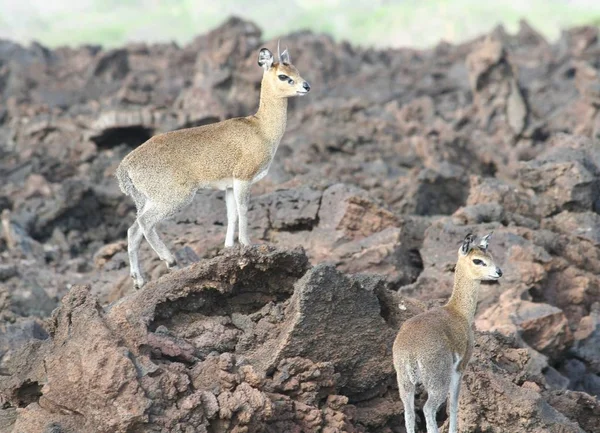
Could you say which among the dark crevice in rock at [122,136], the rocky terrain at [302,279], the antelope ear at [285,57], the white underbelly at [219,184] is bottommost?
the dark crevice in rock at [122,136]

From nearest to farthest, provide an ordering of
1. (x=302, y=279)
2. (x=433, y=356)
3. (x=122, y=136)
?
(x=433, y=356), (x=302, y=279), (x=122, y=136)

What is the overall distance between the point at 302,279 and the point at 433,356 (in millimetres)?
1866

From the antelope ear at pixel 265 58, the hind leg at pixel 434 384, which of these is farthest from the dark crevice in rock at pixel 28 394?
the antelope ear at pixel 265 58

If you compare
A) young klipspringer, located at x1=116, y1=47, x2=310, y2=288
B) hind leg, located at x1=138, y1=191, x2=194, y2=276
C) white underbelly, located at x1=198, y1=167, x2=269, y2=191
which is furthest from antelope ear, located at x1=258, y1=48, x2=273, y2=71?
hind leg, located at x1=138, y1=191, x2=194, y2=276

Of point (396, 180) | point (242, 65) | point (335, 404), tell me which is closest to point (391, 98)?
point (242, 65)

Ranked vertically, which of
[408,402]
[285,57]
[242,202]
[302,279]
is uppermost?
[285,57]

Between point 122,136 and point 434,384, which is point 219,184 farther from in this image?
point 122,136

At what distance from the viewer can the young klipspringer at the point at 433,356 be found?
493 inches

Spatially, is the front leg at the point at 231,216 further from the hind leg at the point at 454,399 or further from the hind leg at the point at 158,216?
the hind leg at the point at 454,399

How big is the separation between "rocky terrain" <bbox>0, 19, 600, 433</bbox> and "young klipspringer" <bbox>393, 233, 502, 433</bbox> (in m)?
0.69

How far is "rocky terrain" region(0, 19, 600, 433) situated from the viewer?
12.3m

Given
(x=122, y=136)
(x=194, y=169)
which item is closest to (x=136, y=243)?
(x=194, y=169)

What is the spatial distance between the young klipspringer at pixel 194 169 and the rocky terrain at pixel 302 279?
846 millimetres

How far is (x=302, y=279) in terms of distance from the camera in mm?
13461
